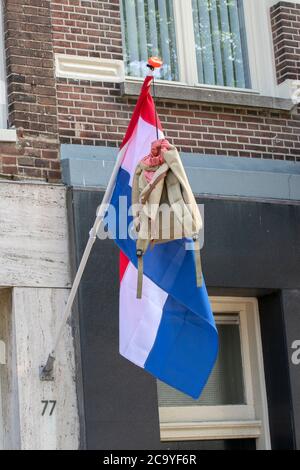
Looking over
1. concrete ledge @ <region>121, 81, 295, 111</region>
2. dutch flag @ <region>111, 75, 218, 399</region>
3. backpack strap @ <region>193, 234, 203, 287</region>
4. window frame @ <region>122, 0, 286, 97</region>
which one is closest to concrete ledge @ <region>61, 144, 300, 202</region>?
concrete ledge @ <region>121, 81, 295, 111</region>

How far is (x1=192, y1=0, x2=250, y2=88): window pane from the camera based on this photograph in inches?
473

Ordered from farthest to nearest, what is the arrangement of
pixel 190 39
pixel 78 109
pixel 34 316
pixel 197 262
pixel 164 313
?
pixel 190 39, pixel 78 109, pixel 34 316, pixel 164 313, pixel 197 262

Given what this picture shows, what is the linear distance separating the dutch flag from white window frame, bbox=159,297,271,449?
1.52m

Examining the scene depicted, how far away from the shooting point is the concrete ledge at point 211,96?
11094 mm

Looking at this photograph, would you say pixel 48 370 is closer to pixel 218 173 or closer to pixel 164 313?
pixel 164 313

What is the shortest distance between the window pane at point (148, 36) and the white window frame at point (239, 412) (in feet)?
7.45

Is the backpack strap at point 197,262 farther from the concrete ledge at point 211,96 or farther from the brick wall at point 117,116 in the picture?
the concrete ledge at point 211,96

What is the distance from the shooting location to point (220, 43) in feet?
39.9

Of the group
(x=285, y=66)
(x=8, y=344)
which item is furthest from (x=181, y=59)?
(x=8, y=344)

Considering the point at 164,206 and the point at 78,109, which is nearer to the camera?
the point at 164,206

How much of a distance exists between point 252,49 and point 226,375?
325 centimetres

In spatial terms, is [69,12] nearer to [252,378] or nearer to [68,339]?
[68,339]

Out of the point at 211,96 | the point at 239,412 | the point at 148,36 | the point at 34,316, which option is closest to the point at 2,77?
the point at 148,36

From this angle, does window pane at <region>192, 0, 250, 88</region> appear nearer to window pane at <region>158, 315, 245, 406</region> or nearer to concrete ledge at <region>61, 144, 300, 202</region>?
concrete ledge at <region>61, 144, 300, 202</region>
